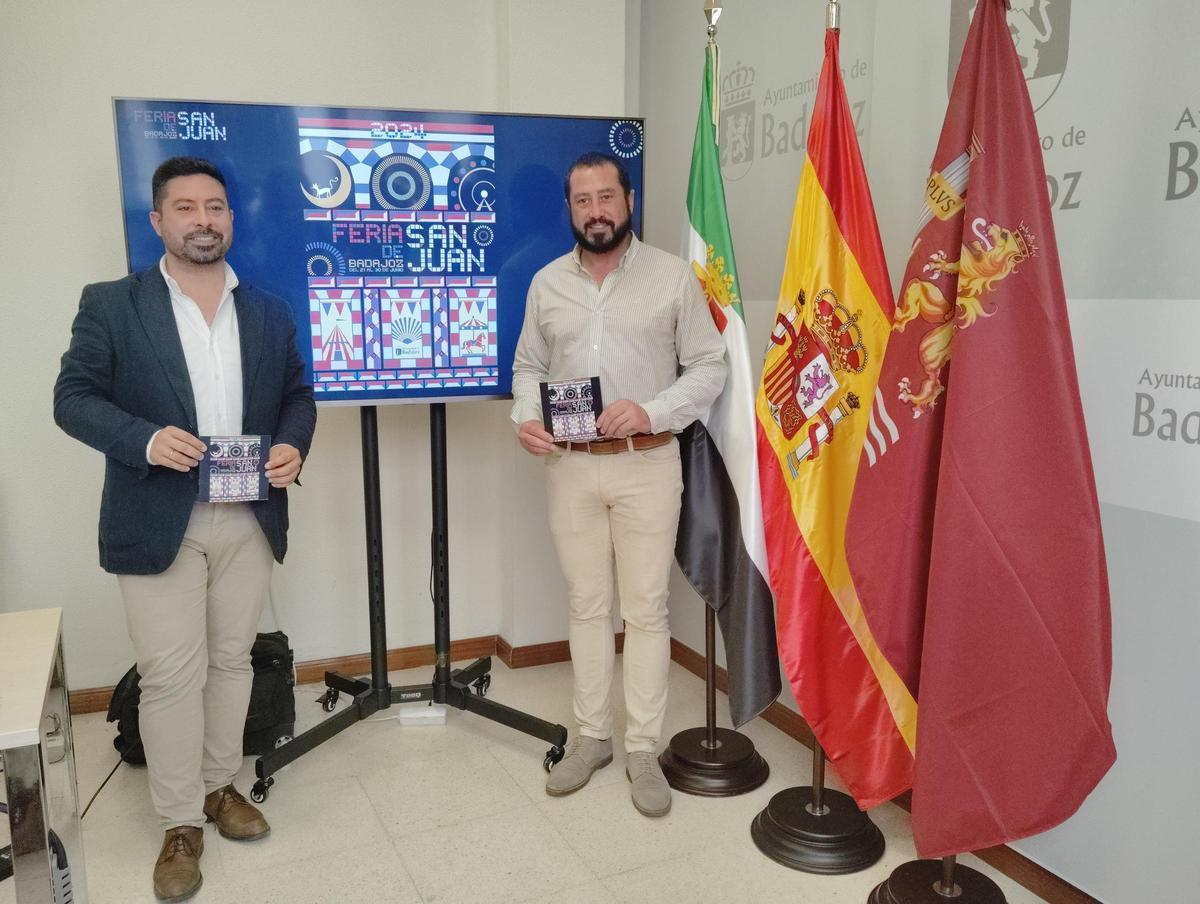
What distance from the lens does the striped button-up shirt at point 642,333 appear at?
8.69 ft

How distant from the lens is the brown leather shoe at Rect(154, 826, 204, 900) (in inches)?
89.4

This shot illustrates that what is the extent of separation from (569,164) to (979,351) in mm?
1538

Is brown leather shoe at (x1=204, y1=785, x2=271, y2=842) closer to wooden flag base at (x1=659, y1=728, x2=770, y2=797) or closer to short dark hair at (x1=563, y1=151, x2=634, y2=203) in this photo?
wooden flag base at (x1=659, y1=728, x2=770, y2=797)

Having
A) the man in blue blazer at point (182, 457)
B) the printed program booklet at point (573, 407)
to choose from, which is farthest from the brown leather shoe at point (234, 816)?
the printed program booklet at point (573, 407)

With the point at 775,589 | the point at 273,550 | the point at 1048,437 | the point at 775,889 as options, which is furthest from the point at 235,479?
the point at 1048,437

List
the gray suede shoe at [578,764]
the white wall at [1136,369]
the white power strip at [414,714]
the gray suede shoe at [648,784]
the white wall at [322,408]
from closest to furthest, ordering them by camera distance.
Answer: the white wall at [1136,369], the gray suede shoe at [648,784], the gray suede shoe at [578,764], the white wall at [322,408], the white power strip at [414,714]

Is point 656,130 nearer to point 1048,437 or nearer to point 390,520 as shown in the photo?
point 390,520

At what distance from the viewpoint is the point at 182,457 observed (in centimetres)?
220

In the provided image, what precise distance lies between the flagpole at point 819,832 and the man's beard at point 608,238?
73cm

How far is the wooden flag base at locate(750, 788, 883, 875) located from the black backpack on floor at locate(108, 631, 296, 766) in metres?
1.48

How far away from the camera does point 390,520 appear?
→ 3.68 meters

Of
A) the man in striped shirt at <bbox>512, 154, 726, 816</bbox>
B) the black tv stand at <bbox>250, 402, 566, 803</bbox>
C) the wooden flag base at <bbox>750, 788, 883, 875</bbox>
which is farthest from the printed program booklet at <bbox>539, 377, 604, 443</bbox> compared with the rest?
the wooden flag base at <bbox>750, 788, 883, 875</bbox>

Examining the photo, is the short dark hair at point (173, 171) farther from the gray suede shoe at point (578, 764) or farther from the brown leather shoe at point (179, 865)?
the gray suede shoe at point (578, 764)

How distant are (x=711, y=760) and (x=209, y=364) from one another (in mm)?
1795
